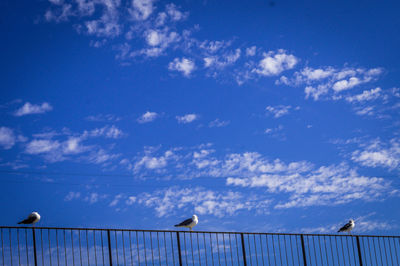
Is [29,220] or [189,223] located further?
[189,223]

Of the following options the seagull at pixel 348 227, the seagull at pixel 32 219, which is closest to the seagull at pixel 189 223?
the seagull at pixel 32 219

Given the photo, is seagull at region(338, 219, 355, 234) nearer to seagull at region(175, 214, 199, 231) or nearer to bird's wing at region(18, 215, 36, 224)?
seagull at region(175, 214, 199, 231)

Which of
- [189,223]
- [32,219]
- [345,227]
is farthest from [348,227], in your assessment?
[32,219]

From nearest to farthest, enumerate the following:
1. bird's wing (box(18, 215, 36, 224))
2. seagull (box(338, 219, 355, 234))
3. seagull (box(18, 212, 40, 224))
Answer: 1. seagull (box(18, 212, 40, 224))
2. bird's wing (box(18, 215, 36, 224))
3. seagull (box(338, 219, 355, 234))

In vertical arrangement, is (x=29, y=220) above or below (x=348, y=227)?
above

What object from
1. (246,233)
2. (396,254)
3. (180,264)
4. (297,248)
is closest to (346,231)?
(396,254)

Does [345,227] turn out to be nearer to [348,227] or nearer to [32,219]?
[348,227]

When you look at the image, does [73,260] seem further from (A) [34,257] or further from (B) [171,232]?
(B) [171,232]

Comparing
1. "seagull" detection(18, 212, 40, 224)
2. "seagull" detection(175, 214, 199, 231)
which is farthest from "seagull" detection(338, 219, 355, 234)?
"seagull" detection(18, 212, 40, 224)

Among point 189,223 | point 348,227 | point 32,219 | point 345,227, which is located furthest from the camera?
point 345,227

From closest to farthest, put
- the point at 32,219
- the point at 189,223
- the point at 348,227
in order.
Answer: the point at 32,219 < the point at 189,223 < the point at 348,227

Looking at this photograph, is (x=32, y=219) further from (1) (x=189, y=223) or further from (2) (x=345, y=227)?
(2) (x=345, y=227)

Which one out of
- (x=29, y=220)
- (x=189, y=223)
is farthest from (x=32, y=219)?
(x=189, y=223)

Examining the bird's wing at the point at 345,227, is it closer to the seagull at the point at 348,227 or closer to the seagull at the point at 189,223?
the seagull at the point at 348,227
